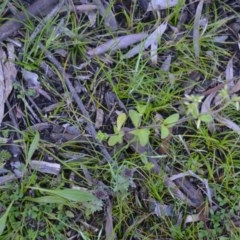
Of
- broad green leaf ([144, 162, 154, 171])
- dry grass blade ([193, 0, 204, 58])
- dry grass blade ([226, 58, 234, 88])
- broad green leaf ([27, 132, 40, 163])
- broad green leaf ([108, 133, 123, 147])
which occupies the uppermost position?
dry grass blade ([193, 0, 204, 58])

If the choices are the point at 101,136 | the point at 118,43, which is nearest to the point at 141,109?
the point at 101,136

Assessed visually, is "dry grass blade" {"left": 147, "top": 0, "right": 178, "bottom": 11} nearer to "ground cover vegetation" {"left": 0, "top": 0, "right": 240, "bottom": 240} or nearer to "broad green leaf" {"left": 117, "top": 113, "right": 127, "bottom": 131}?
"ground cover vegetation" {"left": 0, "top": 0, "right": 240, "bottom": 240}

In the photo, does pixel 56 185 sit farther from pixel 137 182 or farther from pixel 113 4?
pixel 113 4

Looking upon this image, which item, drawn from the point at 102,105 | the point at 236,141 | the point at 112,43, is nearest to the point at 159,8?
the point at 112,43

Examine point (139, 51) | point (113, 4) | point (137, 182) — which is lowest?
point (137, 182)

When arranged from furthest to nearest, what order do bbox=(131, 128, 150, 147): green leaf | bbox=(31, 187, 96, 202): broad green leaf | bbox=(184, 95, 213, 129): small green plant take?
bbox=(31, 187, 96, 202): broad green leaf
bbox=(131, 128, 150, 147): green leaf
bbox=(184, 95, 213, 129): small green plant

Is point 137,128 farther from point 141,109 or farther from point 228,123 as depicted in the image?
point 228,123

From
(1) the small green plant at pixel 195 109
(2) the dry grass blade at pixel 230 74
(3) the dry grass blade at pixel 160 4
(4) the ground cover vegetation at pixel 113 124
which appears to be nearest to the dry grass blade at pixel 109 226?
(4) the ground cover vegetation at pixel 113 124

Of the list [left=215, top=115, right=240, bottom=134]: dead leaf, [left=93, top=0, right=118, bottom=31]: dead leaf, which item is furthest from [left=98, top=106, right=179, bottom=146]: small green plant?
[left=93, top=0, right=118, bottom=31]: dead leaf
